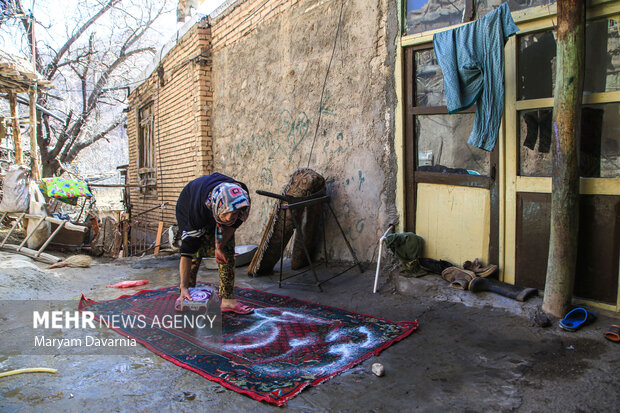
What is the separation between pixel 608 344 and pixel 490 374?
95cm

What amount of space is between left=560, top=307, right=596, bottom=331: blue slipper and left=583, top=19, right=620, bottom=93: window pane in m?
1.72

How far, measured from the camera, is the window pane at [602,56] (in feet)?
10.6

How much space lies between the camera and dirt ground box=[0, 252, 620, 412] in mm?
2258

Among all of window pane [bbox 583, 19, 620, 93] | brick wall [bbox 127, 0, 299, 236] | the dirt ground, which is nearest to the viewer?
the dirt ground

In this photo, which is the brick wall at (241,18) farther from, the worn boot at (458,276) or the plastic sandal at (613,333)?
the plastic sandal at (613,333)

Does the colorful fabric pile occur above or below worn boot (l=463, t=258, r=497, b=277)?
above

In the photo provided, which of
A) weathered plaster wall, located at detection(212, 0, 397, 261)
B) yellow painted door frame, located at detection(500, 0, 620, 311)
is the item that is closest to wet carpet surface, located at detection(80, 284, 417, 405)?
yellow painted door frame, located at detection(500, 0, 620, 311)

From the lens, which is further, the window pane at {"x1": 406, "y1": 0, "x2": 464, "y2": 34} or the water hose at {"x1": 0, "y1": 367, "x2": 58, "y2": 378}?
the window pane at {"x1": 406, "y1": 0, "x2": 464, "y2": 34}

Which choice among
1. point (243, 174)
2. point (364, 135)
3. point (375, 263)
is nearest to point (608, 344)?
point (375, 263)

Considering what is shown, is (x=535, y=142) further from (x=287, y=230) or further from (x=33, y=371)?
(x=33, y=371)

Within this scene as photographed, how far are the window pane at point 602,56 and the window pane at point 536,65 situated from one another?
0.28m

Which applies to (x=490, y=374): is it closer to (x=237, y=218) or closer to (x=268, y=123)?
(x=237, y=218)

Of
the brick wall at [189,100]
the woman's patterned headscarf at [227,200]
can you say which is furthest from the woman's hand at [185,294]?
the brick wall at [189,100]

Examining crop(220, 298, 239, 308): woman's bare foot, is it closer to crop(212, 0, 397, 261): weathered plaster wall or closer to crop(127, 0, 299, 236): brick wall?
crop(212, 0, 397, 261): weathered plaster wall
